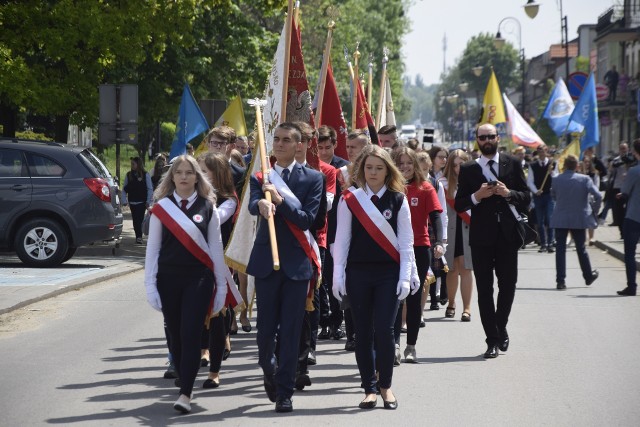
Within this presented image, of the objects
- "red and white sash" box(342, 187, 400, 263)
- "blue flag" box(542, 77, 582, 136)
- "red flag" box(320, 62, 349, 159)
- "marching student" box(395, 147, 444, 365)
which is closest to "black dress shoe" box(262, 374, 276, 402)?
"red and white sash" box(342, 187, 400, 263)

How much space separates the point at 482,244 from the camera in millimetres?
10352

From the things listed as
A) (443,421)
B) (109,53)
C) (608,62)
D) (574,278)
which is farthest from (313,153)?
(608,62)

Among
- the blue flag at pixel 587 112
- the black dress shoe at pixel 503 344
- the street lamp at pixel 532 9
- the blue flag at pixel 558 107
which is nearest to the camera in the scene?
the black dress shoe at pixel 503 344

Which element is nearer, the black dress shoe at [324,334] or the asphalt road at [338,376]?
the asphalt road at [338,376]

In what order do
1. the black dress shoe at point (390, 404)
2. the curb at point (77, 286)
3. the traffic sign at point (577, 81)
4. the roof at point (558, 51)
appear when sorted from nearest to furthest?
the black dress shoe at point (390, 404)
the curb at point (77, 286)
the traffic sign at point (577, 81)
the roof at point (558, 51)

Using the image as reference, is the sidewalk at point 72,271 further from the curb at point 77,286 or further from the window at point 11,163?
the window at point 11,163

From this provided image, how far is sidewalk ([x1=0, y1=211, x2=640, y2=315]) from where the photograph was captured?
47.1ft

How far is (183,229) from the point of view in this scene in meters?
7.77

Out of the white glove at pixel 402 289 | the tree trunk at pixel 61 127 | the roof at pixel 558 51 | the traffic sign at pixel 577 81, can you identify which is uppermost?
the roof at pixel 558 51

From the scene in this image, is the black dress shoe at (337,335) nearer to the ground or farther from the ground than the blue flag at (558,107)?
nearer to the ground

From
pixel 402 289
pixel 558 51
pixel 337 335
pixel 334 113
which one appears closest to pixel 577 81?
pixel 334 113

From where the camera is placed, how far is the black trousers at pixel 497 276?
10336 mm

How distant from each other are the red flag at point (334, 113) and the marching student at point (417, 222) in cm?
206

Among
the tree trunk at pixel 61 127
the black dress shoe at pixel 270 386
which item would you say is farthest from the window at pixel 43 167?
the black dress shoe at pixel 270 386
